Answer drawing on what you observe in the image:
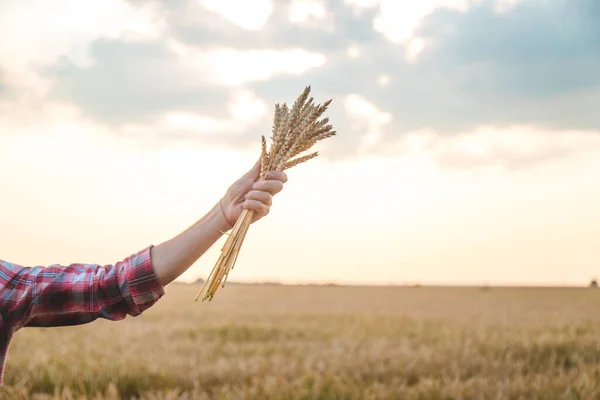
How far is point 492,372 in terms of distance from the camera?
20.8 feet

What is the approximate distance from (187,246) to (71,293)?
1.83 feet

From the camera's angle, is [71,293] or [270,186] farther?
[71,293]

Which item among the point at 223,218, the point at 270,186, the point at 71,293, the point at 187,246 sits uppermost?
the point at 270,186

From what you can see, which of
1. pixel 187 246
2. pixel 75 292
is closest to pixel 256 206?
pixel 187 246

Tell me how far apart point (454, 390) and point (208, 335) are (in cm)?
606

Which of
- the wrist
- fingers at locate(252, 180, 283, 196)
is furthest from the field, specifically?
fingers at locate(252, 180, 283, 196)

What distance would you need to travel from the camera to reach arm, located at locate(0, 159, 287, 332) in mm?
2564

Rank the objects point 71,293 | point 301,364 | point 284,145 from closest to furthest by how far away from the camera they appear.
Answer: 1. point 284,145
2. point 71,293
3. point 301,364

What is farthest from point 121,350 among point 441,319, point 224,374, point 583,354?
point 441,319

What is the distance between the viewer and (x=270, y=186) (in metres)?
2.34

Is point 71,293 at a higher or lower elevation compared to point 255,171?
lower

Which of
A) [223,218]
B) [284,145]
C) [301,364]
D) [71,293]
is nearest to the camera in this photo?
[284,145]

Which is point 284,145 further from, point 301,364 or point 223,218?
point 301,364

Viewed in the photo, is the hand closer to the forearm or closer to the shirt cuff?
the forearm
